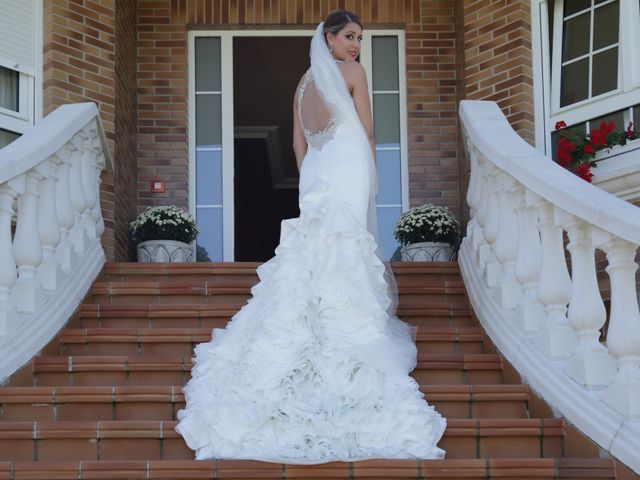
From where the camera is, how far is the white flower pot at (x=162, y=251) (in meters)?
8.67

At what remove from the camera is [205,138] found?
9.81m

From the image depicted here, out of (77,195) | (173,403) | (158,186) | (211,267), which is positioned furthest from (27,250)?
(158,186)

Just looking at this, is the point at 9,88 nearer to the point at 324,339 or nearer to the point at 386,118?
the point at 386,118

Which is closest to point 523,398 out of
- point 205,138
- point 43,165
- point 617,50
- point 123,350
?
point 123,350

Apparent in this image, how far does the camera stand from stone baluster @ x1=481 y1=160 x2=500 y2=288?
655 cm

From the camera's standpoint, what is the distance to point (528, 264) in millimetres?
5957

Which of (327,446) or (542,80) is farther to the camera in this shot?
(542,80)

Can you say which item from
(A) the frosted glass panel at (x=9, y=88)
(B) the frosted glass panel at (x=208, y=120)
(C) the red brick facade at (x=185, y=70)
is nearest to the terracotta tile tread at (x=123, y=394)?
(C) the red brick facade at (x=185, y=70)

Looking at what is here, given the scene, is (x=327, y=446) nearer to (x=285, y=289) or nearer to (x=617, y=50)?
(x=285, y=289)

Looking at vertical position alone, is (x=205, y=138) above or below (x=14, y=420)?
above

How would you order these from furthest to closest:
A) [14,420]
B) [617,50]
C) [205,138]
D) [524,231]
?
[205,138], [617,50], [524,231], [14,420]

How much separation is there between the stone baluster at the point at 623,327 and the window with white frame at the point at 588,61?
11.2ft

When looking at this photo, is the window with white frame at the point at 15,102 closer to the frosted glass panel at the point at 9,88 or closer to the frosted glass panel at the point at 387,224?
the frosted glass panel at the point at 9,88

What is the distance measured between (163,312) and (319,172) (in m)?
1.24
